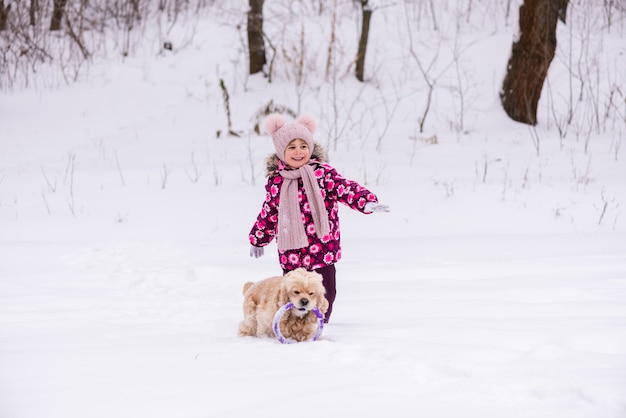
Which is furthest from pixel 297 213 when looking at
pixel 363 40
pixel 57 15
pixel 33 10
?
pixel 57 15

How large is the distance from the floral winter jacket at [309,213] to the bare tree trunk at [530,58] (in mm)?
6632

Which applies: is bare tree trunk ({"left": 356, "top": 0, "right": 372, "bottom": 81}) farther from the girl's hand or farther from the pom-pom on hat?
the girl's hand

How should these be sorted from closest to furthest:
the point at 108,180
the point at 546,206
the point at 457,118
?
the point at 546,206
the point at 108,180
the point at 457,118

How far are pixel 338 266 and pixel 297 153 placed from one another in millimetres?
1968

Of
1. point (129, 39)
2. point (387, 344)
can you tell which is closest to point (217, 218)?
point (387, 344)

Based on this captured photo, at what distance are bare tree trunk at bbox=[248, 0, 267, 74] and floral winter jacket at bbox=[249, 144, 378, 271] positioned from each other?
9006mm

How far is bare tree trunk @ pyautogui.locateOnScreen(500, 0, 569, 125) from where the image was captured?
8961 mm

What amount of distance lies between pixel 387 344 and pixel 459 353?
1.24 ft

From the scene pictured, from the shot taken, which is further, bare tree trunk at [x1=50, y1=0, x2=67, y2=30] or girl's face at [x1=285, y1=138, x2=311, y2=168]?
bare tree trunk at [x1=50, y1=0, x2=67, y2=30]

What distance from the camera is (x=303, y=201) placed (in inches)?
141

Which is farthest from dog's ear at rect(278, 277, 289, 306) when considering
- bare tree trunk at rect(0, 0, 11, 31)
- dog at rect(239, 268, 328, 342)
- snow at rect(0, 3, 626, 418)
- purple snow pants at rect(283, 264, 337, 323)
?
bare tree trunk at rect(0, 0, 11, 31)

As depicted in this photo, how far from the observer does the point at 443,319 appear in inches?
138

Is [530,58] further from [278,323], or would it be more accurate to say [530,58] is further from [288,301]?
[278,323]

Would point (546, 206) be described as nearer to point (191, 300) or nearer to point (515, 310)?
point (515, 310)
